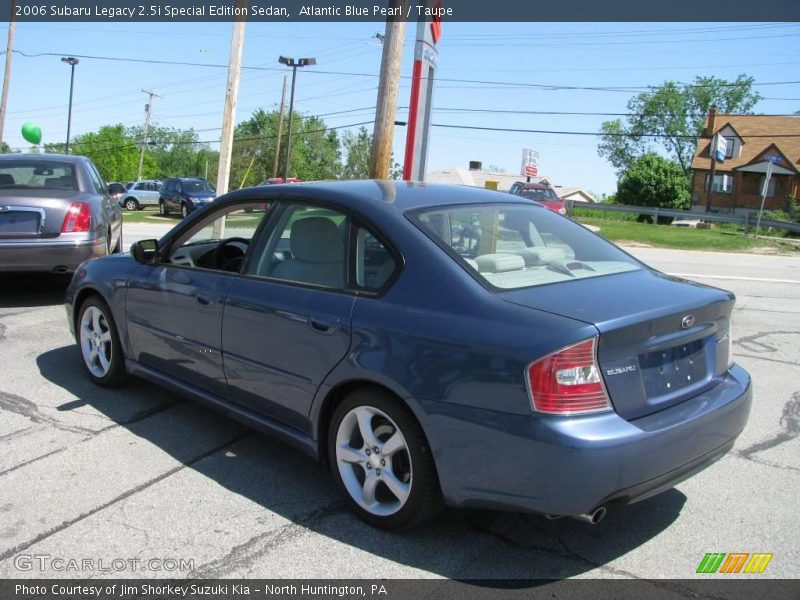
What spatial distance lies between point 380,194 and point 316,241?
41 cm

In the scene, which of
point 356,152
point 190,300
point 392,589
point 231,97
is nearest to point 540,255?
point 392,589

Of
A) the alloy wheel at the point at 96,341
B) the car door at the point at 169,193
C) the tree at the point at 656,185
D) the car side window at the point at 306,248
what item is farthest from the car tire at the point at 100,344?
the tree at the point at 656,185

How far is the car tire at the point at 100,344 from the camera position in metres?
5.00

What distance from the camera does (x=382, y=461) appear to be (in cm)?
322

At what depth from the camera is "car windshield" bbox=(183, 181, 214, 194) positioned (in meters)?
29.5

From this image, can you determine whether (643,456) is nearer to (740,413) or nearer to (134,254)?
(740,413)

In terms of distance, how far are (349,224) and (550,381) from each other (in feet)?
4.49

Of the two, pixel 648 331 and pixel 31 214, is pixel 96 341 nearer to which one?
pixel 31 214

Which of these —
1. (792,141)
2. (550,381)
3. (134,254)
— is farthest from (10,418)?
(792,141)

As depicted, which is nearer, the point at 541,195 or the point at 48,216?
the point at 48,216

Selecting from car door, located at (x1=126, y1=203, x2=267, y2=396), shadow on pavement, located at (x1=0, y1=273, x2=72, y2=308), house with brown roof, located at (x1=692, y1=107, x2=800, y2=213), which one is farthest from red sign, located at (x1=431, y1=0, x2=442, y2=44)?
house with brown roof, located at (x1=692, y1=107, x2=800, y2=213)

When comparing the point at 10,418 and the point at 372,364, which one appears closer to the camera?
the point at 372,364

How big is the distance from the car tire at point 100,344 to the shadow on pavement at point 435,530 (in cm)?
93

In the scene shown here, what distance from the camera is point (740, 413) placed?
3293 millimetres
